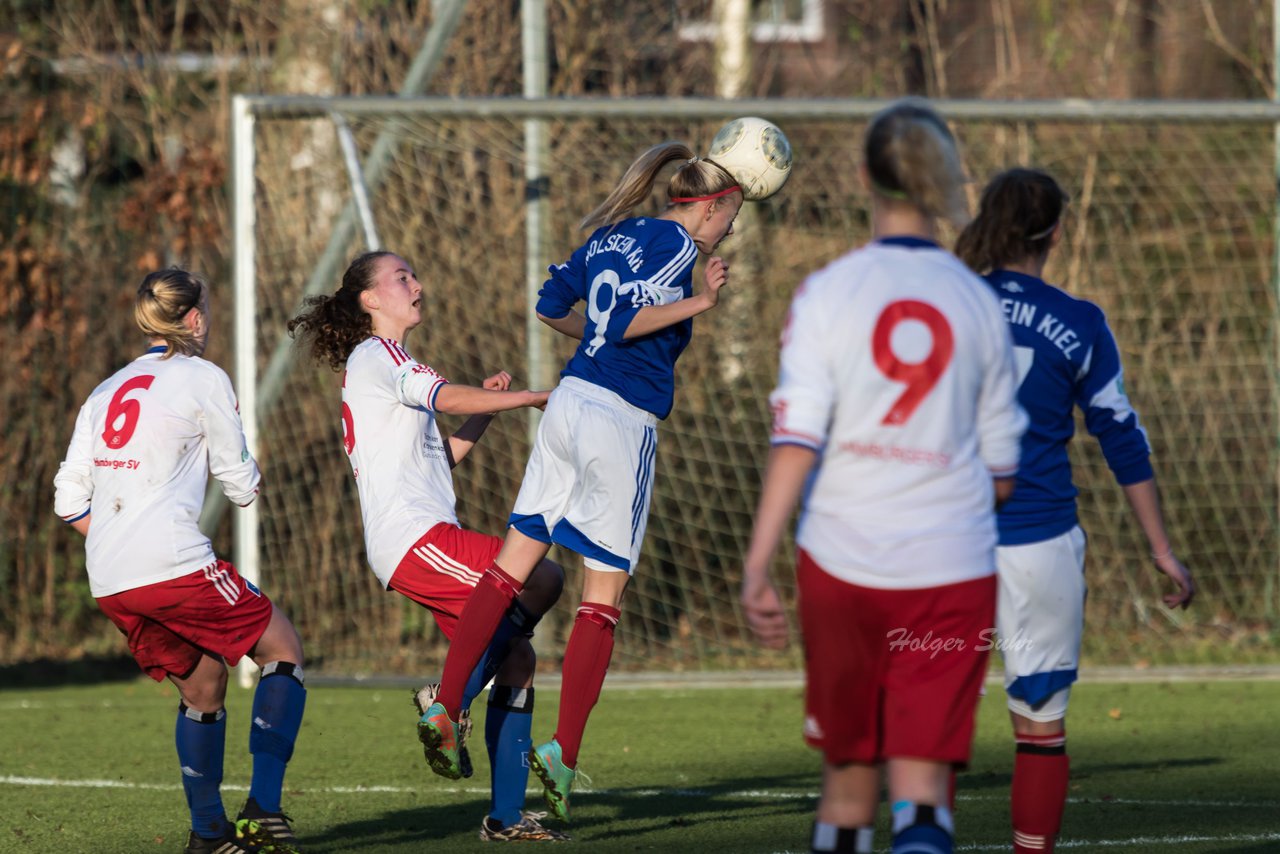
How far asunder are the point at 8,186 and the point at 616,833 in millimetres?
8107

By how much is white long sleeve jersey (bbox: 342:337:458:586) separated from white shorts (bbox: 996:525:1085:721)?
76.8 inches

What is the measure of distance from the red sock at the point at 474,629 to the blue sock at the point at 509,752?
31cm

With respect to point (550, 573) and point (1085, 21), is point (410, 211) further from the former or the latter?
point (1085, 21)

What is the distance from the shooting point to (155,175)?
12.0m

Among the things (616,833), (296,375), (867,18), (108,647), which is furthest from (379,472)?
(867,18)

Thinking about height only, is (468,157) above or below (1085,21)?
below

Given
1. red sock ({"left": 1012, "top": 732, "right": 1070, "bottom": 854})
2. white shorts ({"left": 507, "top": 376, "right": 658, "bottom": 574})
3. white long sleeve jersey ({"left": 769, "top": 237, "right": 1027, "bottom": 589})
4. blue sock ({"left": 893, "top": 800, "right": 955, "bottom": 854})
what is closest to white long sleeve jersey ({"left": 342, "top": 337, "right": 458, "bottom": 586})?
white shorts ({"left": 507, "top": 376, "right": 658, "bottom": 574})

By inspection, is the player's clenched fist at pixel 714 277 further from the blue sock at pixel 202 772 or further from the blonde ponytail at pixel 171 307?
the blue sock at pixel 202 772

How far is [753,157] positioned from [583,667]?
1790 mm

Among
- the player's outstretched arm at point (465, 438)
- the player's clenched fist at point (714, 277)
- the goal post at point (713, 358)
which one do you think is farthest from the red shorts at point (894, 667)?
the goal post at point (713, 358)

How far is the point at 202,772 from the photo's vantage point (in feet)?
16.5

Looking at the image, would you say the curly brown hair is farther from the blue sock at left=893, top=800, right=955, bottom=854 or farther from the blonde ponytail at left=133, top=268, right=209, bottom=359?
the blue sock at left=893, top=800, right=955, bottom=854

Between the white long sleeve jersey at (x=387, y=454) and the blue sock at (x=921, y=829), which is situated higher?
the white long sleeve jersey at (x=387, y=454)

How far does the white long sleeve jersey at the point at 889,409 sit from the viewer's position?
3.25 m
